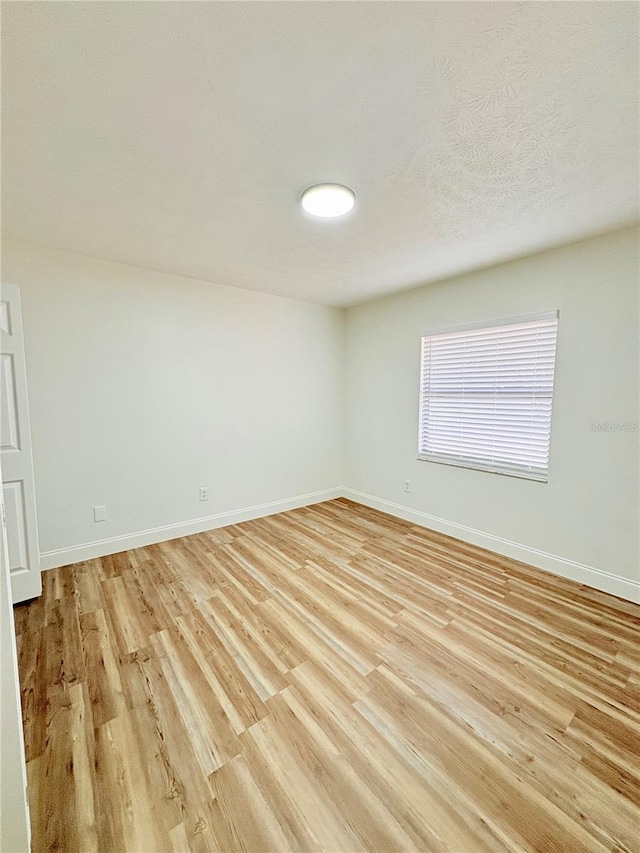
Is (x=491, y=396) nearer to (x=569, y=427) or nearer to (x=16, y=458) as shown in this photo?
(x=569, y=427)

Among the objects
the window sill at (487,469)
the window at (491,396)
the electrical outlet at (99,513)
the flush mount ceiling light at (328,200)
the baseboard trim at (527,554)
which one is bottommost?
the baseboard trim at (527,554)

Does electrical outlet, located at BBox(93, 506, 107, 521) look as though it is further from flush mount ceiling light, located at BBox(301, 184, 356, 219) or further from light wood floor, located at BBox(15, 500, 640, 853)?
flush mount ceiling light, located at BBox(301, 184, 356, 219)

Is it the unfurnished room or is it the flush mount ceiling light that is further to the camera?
the flush mount ceiling light

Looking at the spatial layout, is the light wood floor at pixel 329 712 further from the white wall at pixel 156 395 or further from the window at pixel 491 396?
the window at pixel 491 396

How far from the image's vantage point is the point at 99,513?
2844mm

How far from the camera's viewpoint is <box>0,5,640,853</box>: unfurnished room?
1.07 metres

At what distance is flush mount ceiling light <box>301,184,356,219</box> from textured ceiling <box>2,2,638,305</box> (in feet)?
0.22

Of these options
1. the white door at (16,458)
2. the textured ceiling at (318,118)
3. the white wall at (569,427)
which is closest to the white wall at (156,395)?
the white door at (16,458)

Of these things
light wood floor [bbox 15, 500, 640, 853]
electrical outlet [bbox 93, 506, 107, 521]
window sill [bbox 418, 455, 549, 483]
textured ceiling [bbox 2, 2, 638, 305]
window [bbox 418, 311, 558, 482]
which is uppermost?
textured ceiling [bbox 2, 2, 638, 305]

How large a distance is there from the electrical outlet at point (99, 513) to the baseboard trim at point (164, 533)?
0.63 ft

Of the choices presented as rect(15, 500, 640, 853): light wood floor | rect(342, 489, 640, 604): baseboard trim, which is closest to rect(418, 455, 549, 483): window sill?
rect(342, 489, 640, 604): baseboard trim

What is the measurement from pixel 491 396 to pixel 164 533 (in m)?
3.30

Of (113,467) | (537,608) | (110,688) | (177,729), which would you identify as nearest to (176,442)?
(113,467)

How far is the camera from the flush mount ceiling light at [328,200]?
1.75 metres
